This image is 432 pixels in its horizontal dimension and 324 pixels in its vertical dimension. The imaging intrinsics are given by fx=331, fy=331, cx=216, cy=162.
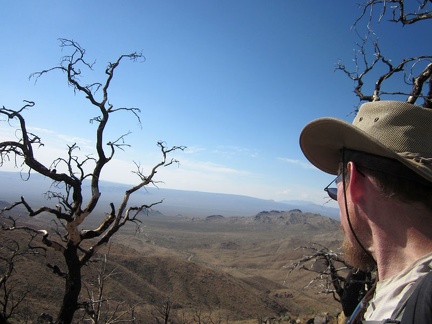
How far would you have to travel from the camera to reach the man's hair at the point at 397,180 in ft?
4.95

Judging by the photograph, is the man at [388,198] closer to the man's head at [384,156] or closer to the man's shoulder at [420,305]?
the man's head at [384,156]

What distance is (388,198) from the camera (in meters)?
1.58

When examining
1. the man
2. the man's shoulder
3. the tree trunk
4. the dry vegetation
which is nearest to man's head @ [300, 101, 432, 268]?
the man

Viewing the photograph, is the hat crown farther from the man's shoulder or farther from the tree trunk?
the tree trunk

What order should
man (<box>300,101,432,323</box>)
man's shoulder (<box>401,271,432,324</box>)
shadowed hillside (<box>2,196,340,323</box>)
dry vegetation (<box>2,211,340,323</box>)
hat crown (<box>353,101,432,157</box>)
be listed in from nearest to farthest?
Answer: 1. man's shoulder (<box>401,271,432,324</box>)
2. man (<box>300,101,432,323</box>)
3. hat crown (<box>353,101,432,157</box>)
4. dry vegetation (<box>2,211,340,323</box>)
5. shadowed hillside (<box>2,196,340,323</box>)

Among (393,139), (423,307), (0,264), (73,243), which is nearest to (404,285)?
(423,307)

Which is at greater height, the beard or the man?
the man

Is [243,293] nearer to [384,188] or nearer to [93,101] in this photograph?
[93,101]

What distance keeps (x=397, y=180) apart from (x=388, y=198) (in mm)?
95

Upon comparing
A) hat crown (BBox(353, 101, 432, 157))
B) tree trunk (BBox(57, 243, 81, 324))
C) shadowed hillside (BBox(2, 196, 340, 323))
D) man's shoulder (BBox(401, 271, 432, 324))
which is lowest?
shadowed hillside (BBox(2, 196, 340, 323))

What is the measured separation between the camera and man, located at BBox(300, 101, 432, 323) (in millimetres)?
1439

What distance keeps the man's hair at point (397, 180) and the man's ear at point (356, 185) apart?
1.8 inches

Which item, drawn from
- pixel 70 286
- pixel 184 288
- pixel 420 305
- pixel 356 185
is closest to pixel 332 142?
pixel 356 185

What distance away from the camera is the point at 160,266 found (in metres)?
39.2
